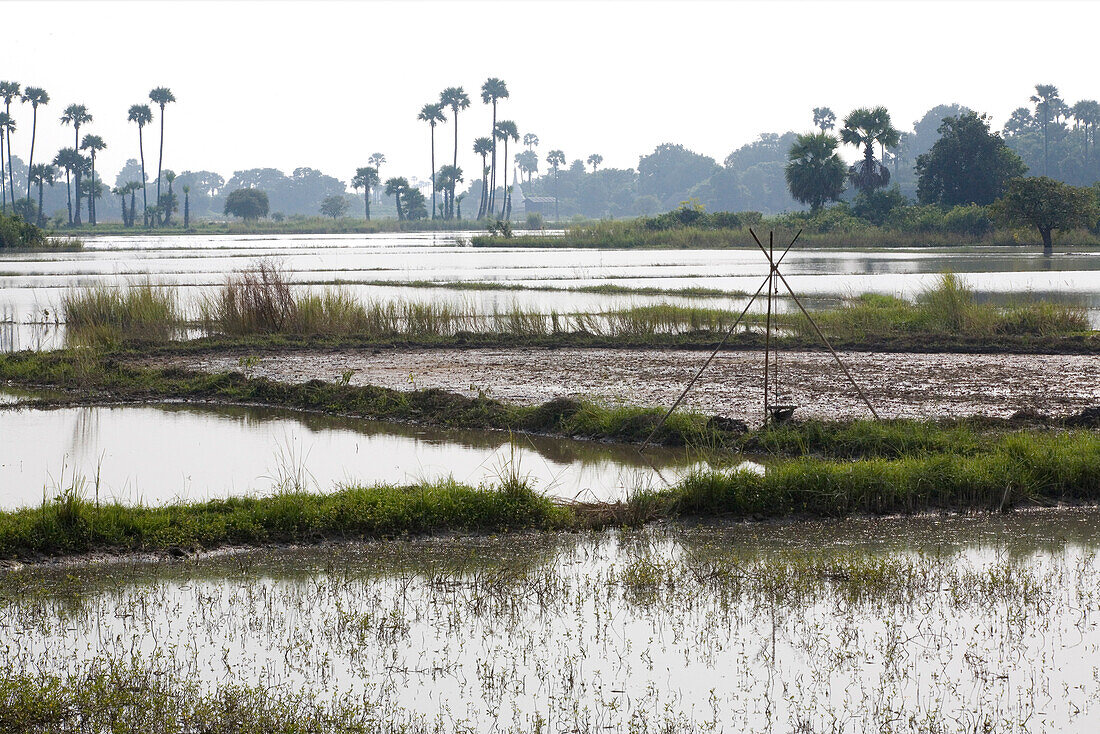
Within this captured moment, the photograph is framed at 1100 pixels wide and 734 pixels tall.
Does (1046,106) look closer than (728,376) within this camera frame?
No

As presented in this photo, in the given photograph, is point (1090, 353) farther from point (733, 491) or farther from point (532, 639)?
point (532, 639)

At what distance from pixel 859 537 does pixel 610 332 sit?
12.1 meters

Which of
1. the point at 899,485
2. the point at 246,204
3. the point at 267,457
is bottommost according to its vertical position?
the point at 267,457

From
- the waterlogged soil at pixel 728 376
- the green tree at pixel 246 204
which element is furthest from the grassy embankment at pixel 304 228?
the waterlogged soil at pixel 728 376

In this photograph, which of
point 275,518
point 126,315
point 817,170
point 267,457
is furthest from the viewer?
point 817,170

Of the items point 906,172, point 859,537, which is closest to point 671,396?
point 859,537

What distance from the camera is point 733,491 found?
28.7 feet

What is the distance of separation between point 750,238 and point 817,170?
29.8ft

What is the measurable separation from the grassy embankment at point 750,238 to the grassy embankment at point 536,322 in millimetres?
33956

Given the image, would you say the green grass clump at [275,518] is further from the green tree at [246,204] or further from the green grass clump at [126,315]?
the green tree at [246,204]

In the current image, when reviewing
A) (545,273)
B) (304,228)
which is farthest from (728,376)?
(304,228)

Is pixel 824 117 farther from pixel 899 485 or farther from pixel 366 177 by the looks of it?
pixel 899 485

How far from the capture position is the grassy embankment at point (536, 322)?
18.8 metres

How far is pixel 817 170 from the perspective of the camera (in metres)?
66.9
